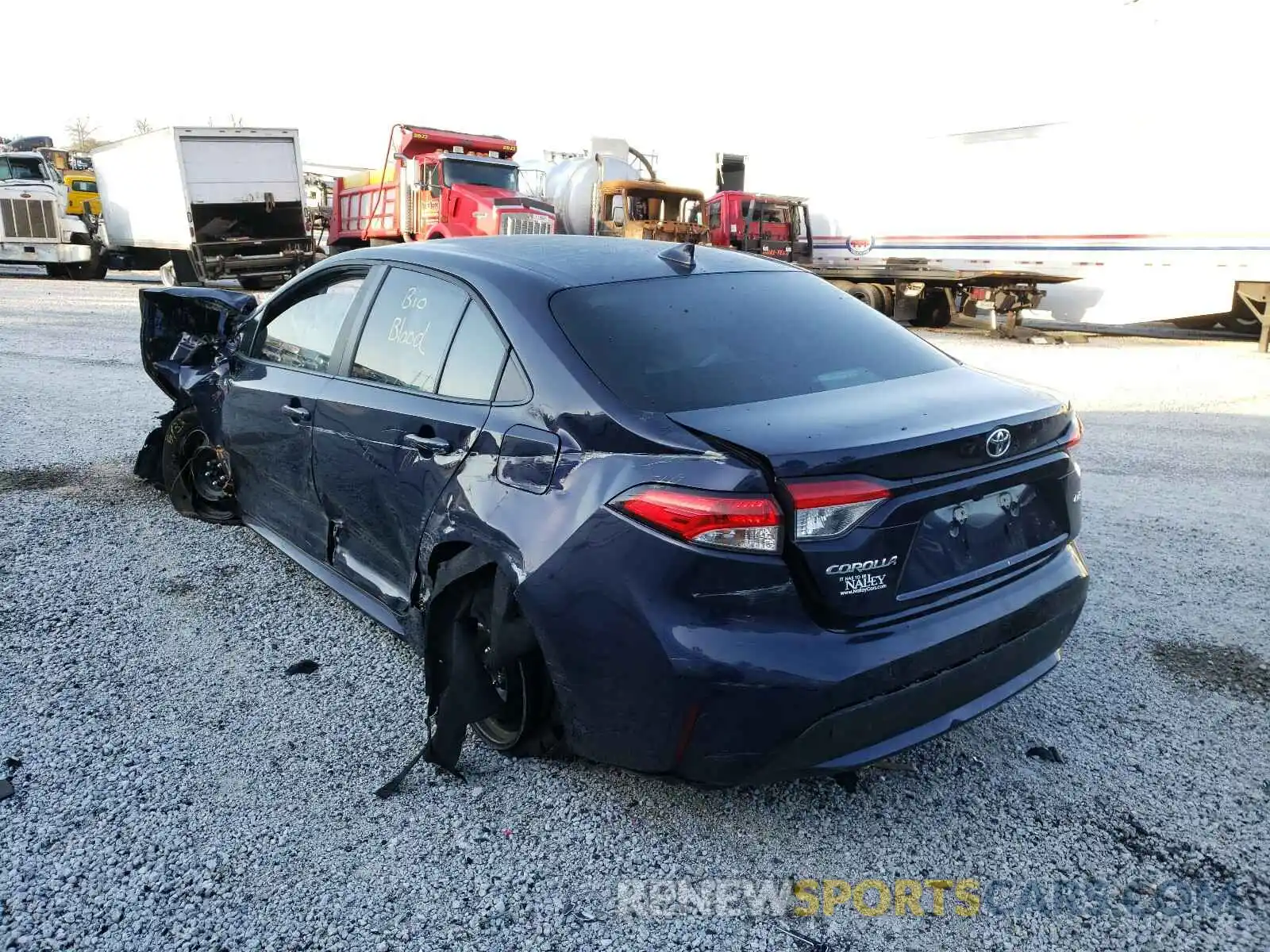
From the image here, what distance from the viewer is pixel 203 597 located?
4152 mm

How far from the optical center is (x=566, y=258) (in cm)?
320

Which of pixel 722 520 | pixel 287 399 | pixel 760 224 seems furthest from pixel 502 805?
pixel 760 224

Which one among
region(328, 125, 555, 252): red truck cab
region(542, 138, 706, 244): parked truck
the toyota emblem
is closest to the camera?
the toyota emblem

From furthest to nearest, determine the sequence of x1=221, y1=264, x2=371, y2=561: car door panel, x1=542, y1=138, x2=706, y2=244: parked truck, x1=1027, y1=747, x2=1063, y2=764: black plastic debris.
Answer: x1=542, y1=138, x2=706, y2=244: parked truck, x1=221, y1=264, x2=371, y2=561: car door panel, x1=1027, y1=747, x2=1063, y2=764: black plastic debris

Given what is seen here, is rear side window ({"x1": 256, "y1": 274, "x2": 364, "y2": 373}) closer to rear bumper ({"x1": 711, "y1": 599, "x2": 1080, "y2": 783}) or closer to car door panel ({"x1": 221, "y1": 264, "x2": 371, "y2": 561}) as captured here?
car door panel ({"x1": 221, "y1": 264, "x2": 371, "y2": 561})

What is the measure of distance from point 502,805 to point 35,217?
25.6 m

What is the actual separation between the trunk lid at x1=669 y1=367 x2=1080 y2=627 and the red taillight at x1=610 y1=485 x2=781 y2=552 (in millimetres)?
45

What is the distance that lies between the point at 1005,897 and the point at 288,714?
2.35 metres

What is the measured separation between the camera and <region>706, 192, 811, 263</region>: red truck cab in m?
18.6

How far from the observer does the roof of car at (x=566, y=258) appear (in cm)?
305

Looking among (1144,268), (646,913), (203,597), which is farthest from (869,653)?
(1144,268)

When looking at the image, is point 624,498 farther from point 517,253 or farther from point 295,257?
point 295,257

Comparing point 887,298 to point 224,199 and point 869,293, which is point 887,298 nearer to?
point 869,293

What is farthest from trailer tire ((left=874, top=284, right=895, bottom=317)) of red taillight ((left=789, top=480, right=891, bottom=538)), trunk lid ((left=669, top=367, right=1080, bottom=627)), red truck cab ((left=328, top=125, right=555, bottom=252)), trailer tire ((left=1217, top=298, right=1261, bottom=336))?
red taillight ((left=789, top=480, right=891, bottom=538))
